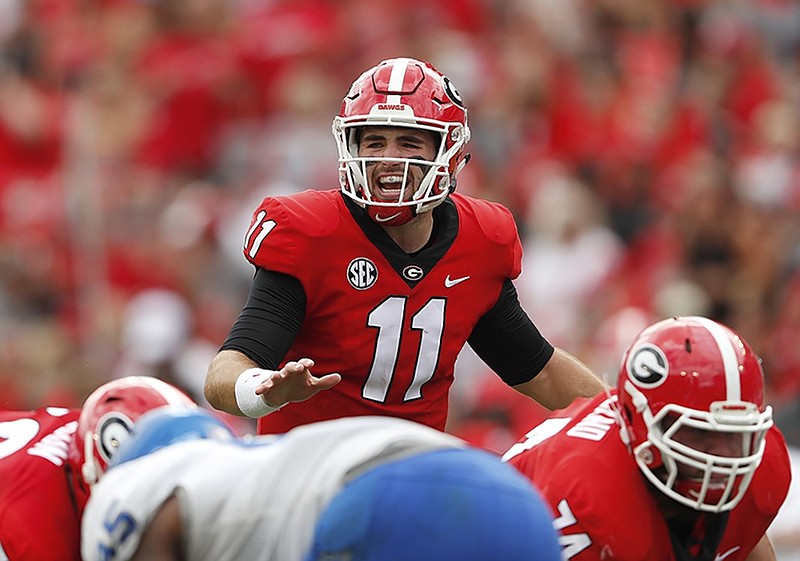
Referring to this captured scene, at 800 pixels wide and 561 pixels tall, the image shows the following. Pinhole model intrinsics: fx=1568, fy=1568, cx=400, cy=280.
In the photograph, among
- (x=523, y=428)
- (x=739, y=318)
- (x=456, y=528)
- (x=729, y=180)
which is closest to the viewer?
(x=456, y=528)

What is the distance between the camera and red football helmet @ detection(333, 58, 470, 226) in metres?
4.32

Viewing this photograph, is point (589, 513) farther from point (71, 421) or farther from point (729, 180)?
point (729, 180)

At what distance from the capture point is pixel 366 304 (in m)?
4.34

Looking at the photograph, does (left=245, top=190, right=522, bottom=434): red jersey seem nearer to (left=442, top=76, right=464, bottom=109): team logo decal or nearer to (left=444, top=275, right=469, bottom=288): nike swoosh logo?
(left=444, top=275, right=469, bottom=288): nike swoosh logo

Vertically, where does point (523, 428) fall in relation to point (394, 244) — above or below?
below

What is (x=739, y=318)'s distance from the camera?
8398mm

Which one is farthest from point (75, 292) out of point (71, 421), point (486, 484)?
point (486, 484)

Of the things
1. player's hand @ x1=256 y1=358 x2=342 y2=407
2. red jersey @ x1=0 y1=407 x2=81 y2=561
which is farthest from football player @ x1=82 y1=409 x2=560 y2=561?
red jersey @ x1=0 y1=407 x2=81 y2=561

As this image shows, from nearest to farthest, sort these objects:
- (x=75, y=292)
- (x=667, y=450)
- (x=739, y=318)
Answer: (x=667, y=450) < (x=739, y=318) < (x=75, y=292)

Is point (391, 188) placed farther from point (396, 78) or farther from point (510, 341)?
point (510, 341)

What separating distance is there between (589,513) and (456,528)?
42.8 inches

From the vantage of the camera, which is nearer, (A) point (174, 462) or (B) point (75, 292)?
(A) point (174, 462)

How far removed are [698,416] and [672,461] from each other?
13cm

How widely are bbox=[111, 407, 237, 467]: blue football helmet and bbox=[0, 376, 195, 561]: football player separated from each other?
1.92 feet
